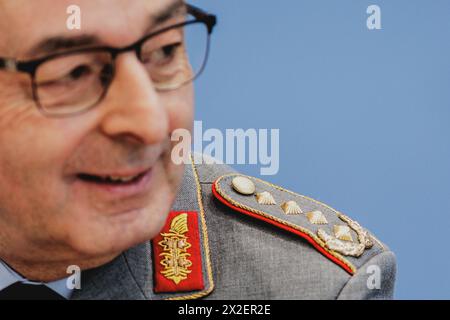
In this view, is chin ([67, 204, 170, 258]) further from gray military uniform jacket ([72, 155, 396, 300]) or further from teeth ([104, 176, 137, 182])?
gray military uniform jacket ([72, 155, 396, 300])

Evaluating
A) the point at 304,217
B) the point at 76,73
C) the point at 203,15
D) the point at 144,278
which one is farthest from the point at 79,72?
the point at 304,217

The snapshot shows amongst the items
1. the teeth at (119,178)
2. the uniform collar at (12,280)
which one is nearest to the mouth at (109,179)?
the teeth at (119,178)

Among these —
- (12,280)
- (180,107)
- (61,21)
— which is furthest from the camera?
(12,280)

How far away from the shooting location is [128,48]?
33.1 inches

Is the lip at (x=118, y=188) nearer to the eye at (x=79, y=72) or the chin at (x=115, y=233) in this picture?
the chin at (x=115, y=233)

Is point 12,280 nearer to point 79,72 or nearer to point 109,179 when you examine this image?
point 109,179

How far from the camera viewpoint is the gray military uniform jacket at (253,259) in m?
1.04

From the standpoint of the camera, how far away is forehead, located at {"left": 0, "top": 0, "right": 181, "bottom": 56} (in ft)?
2.68

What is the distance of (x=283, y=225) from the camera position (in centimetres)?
111

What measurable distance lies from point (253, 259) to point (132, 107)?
1.24 ft

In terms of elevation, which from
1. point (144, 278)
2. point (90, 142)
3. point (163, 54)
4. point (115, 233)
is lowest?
point (144, 278)

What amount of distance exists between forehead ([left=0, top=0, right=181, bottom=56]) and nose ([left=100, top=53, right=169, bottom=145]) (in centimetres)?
4

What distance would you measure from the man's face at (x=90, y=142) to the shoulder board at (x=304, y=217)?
237mm
